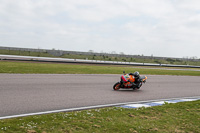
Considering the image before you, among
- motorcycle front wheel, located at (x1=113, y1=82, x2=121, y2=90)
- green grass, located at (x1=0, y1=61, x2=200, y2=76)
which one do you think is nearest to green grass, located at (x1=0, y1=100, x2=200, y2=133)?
motorcycle front wheel, located at (x1=113, y1=82, x2=121, y2=90)

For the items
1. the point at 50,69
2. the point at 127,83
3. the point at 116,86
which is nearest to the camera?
the point at 116,86

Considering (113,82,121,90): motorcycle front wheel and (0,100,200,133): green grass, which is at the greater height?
(113,82,121,90): motorcycle front wheel

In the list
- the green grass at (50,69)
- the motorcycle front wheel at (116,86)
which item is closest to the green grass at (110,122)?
the motorcycle front wheel at (116,86)

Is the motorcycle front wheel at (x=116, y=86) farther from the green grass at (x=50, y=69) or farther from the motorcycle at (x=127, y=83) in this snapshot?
the green grass at (x=50, y=69)

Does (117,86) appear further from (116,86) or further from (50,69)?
(50,69)

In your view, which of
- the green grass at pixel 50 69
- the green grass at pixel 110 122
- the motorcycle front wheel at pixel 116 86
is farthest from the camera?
the green grass at pixel 50 69

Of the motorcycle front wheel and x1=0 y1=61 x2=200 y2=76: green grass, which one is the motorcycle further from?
x1=0 y1=61 x2=200 y2=76: green grass

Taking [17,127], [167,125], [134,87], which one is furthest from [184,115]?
[134,87]

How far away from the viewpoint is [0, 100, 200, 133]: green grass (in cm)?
518

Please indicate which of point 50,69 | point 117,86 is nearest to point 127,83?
point 117,86

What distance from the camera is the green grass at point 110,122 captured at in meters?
5.18

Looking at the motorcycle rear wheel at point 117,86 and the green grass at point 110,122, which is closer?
the green grass at point 110,122

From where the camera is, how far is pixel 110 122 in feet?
19.4

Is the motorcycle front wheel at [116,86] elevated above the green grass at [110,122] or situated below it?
above
